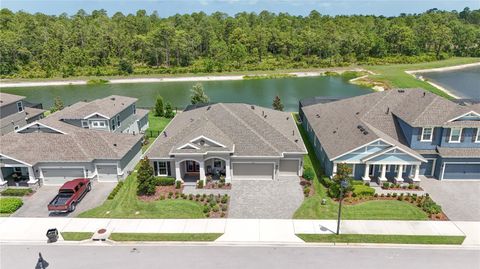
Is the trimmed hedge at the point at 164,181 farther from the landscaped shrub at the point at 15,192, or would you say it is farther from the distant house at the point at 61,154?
the landscaped shrub at the point at 15,192

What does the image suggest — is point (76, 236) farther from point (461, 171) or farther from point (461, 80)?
point (461, 80)

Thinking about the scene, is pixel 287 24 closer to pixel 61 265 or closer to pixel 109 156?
pixel 109 156

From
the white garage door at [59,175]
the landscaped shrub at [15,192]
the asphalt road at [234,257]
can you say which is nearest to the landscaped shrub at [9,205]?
the landscaped shrub at [15,192]

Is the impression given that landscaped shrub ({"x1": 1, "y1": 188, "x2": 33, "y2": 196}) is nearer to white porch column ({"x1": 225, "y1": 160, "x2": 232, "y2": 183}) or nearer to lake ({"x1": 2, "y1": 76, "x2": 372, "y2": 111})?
white porch column ({"x1": 225, "y1": 160, "x2": 232, "y2": 183})

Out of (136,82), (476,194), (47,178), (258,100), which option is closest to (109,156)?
(47,178)


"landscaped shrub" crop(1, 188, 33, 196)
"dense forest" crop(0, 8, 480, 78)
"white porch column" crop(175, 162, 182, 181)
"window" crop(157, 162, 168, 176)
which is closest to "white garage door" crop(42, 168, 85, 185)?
"landscaped shrub" crop(1, 188, 33, 196)

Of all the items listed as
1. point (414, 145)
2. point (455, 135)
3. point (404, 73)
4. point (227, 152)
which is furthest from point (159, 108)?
point (404, 73)
